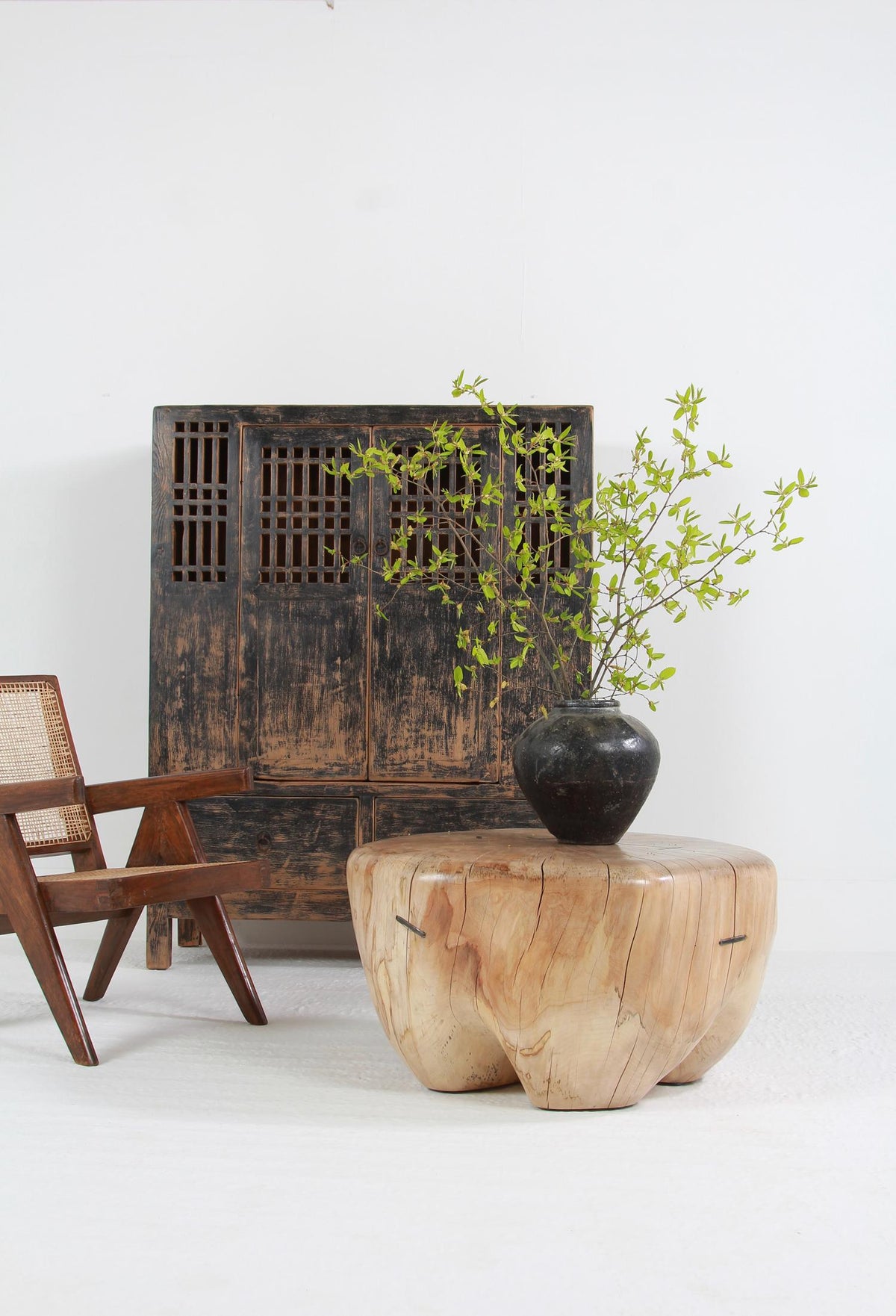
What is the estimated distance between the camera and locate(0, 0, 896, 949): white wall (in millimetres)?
3678

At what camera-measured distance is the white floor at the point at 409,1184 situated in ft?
4.40

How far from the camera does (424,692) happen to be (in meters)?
3.18

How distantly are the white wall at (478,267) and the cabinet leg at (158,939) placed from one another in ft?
Result: 1.84

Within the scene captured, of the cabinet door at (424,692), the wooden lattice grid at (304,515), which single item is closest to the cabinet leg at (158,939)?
the cabinet door at (424,692)

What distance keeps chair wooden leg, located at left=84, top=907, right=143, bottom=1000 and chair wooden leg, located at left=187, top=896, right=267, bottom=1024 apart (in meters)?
0.19

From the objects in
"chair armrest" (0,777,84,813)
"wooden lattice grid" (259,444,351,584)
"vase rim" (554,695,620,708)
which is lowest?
"chair armrest" (0,777,84,813)

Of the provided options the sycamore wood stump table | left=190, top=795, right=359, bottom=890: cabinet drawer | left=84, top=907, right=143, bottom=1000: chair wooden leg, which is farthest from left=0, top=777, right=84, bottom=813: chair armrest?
Result: left=190, top=795, right=359, bottom=890: cabinet drawer

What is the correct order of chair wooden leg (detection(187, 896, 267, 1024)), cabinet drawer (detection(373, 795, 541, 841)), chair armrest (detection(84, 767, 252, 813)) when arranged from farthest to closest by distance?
cabinet drawer (detection(373, 795, 541, 841)) < chair armrest (detection(84, 767, 252, 813)) < chair wooden leg (detection(187, 896, 267, 1024))

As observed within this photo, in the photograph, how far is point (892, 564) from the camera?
3.67 m

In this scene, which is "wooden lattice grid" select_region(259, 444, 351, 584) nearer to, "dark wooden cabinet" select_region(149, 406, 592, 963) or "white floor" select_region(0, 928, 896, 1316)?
"dark wooden cabinet" select_region(149, 406, 592, 963)

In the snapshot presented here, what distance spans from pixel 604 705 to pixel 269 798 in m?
1.32

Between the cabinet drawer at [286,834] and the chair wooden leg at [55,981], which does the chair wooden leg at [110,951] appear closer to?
the chair wooden leg at [55,981]

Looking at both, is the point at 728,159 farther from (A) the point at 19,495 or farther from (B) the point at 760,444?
(A) the point at 19,495

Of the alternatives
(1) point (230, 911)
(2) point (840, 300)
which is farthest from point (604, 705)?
(2) point (840, 300)
